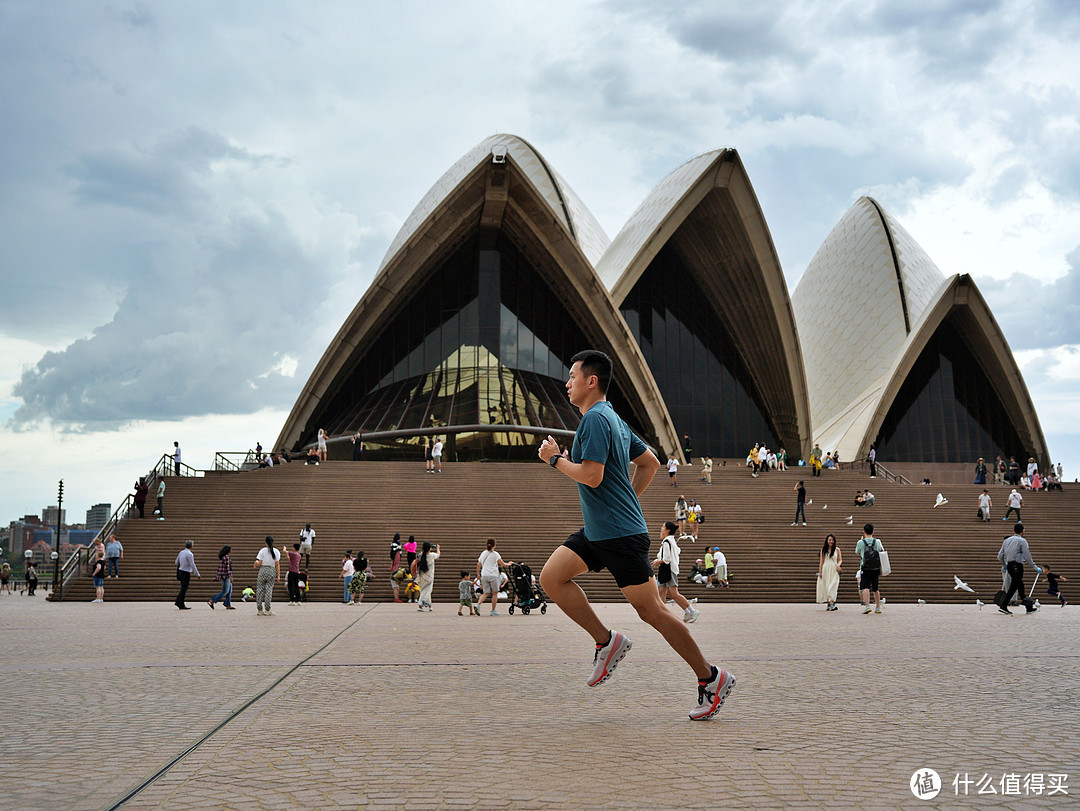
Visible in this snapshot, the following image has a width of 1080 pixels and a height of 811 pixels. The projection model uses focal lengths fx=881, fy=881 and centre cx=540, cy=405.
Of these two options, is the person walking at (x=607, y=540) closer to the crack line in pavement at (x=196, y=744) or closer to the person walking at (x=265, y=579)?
the crack line in pavement at (x=196, y=744)

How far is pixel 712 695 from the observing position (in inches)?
142

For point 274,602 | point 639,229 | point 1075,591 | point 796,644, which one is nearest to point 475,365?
point 639,229

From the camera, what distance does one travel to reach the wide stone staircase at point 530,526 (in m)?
15.9

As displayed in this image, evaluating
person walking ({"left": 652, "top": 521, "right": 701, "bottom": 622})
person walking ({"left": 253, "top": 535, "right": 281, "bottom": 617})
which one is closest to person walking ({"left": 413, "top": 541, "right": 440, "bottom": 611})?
person walking ({"left": 253, "top": 535, "right": 281, "bottom": 617})

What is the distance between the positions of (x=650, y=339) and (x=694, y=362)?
233cm

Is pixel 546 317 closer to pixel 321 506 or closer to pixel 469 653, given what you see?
pixel 321 506

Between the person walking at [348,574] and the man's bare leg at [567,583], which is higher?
the man's bare leg at [567,583]

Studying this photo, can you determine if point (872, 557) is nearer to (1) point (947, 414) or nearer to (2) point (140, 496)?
(2) point (140, 496)

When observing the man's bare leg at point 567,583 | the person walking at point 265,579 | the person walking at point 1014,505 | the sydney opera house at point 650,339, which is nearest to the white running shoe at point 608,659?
the man's bare leg at point 567,583

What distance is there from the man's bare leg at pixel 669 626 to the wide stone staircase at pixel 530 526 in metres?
11.6

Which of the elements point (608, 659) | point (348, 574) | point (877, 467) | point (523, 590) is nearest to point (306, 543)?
point (348, 574)

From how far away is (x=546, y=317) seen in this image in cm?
3731

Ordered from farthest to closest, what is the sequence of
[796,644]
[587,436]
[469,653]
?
[796,644]
[469,653]
[587,436]

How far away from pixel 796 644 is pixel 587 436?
14.3 feet
